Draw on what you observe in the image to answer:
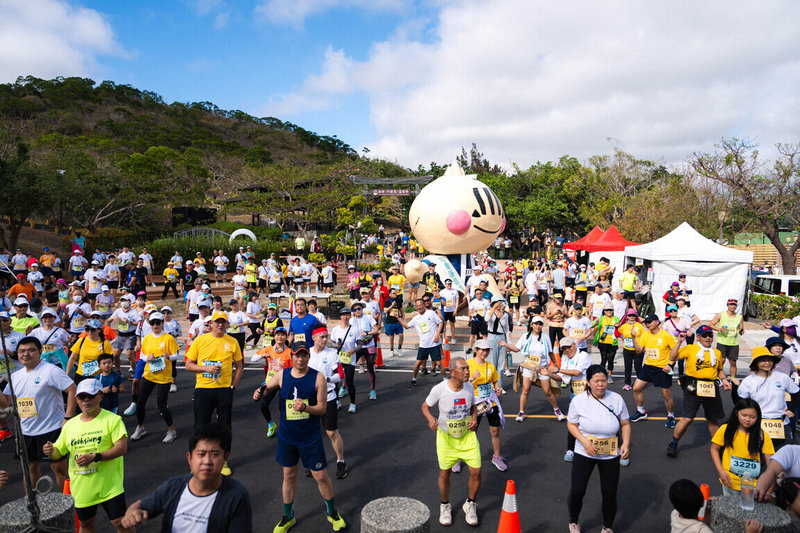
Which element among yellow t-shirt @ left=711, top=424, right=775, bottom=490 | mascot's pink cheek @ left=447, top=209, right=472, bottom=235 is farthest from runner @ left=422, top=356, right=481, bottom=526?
mascot's pink cheek @ left=447, top=209, right=472, bottom=235

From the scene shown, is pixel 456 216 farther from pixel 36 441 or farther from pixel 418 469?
pixel 36 441

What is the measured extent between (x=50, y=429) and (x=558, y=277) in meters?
13.4

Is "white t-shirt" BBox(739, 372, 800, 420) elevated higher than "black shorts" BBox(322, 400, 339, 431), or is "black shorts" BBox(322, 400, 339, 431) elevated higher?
"white t-shirt" BBox(739, 372, 800, 420)

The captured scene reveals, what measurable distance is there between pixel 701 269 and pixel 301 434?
51.6 feet

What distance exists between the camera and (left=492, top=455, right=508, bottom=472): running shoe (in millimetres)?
6074

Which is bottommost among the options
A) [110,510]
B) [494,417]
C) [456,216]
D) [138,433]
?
[138,433]

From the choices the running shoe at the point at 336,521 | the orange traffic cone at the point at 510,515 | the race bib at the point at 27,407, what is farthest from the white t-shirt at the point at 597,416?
the race bib at the point at 27,407

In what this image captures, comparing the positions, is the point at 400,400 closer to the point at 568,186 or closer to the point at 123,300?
the point at 123,300

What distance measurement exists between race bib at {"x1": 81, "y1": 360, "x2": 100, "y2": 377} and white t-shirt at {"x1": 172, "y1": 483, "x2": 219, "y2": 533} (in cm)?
508

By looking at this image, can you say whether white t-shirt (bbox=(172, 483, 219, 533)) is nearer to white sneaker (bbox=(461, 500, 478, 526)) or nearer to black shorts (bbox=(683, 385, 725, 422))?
white sneaker (bbox=(461, 500, 478, 526))

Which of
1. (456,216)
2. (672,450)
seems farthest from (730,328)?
(456,216)

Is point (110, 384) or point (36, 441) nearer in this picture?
point (36, 441)

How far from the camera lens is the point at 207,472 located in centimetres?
271

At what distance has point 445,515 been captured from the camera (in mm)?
4945
